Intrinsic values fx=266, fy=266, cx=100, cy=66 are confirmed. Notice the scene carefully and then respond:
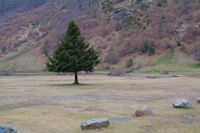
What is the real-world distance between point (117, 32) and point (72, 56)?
75.5 m

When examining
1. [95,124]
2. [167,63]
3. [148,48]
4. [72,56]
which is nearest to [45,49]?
[148,48]

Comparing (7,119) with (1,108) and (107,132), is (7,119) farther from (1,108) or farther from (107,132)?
(107,132)

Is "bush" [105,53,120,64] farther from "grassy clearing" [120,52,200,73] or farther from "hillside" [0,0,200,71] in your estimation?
"grassy clearing" [120,52,200,73]

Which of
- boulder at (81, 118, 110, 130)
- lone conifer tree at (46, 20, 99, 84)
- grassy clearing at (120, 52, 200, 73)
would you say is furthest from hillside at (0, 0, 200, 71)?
boulder at (81, 118, 110, 130)

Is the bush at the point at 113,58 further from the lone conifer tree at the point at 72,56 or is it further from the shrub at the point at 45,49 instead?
the lone conifer tree at the point at 72,56

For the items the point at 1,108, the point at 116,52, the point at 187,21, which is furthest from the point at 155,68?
the point at 1,108

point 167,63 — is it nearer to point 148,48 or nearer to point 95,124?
point 148,48

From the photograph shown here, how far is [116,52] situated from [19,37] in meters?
65.6

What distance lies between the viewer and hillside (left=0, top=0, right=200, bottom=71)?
9394cm

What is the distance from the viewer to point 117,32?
113 metres

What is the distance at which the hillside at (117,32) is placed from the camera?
93938 mm

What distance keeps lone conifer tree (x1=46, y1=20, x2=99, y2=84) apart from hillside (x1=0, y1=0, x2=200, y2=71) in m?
38.5

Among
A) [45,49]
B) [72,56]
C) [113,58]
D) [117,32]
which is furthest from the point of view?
[45,49]

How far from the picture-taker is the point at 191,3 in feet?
352
